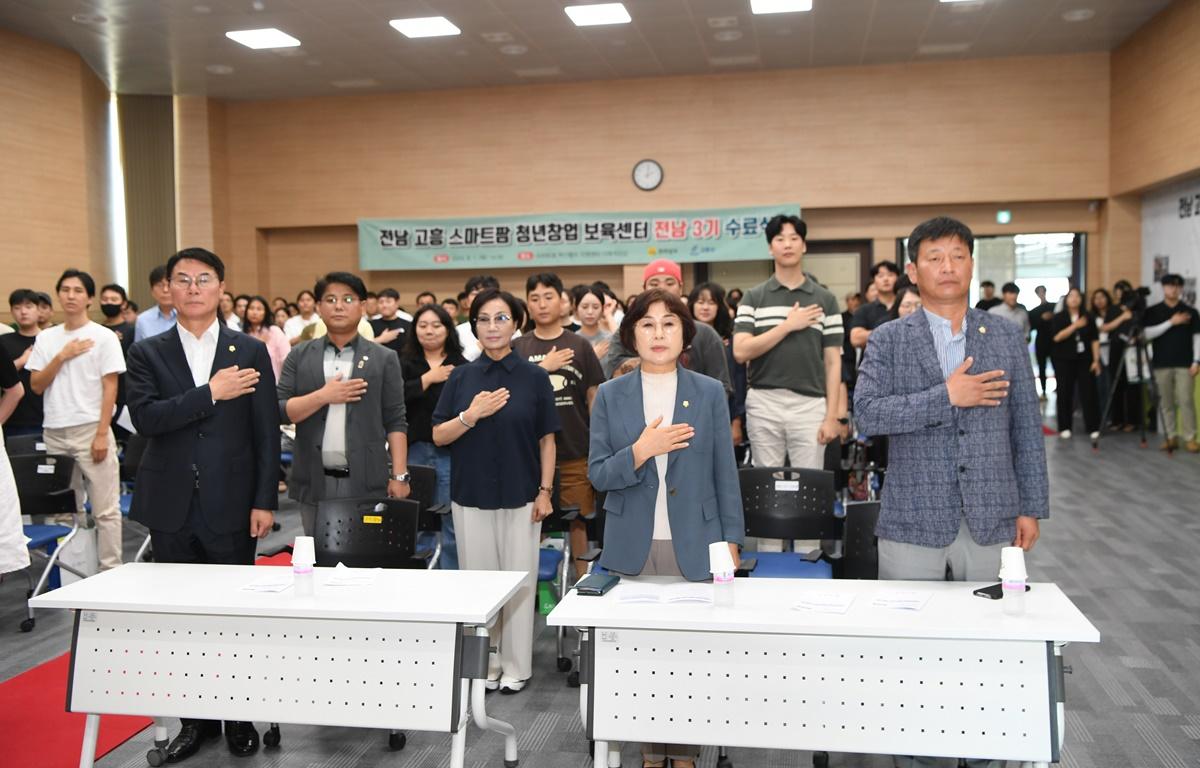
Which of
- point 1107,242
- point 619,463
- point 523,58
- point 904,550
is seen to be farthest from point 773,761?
point 1107,242

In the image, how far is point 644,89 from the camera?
13.3 metres

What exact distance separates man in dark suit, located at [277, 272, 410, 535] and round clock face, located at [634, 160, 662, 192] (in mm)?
9523

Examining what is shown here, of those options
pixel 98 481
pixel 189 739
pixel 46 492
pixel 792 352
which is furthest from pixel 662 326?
pixel 98 481

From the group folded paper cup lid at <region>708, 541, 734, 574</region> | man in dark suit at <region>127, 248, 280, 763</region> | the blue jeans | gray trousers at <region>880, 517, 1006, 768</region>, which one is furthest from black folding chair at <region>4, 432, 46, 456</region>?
gray trousers at <region>880, 517, 1006, 768</region>

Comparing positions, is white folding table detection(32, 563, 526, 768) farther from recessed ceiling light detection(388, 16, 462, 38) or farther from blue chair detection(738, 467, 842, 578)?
recessed ceiling light detection(388, 16, 462, 38)

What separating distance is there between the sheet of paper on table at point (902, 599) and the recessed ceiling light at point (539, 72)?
11150 millimetres

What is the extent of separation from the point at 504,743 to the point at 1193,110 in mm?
10025

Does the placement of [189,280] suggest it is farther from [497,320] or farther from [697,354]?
[697,354]

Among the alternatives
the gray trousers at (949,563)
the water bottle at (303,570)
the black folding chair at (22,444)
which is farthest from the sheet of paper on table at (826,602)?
the black folding chair at (22,444)

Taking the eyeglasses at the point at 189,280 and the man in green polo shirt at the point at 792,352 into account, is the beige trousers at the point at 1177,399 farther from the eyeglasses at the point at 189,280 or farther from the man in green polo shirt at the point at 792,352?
the eyeglasses at the point at 189,280

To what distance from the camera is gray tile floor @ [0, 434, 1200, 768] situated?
10.9 ft

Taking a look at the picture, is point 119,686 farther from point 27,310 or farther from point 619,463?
point 27,310

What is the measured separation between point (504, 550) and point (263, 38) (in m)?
9.37

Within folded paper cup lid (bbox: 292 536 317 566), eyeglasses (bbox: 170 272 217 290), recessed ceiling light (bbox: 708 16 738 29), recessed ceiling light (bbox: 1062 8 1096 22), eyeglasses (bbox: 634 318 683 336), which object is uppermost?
recessed ceiling light (bbox: 708 16 738 29)
